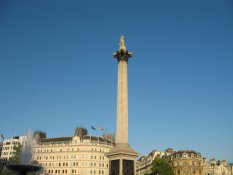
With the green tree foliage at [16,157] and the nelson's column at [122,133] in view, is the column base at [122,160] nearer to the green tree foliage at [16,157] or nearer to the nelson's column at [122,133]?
the nelson's column at [122,133]

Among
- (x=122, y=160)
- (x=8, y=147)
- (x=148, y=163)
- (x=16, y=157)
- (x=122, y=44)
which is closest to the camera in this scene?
(x=122, y=160)

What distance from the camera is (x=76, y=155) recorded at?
324 ft

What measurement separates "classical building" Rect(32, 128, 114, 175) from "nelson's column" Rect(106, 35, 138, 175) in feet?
209

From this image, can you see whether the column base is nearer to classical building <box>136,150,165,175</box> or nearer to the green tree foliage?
the green tree foliage

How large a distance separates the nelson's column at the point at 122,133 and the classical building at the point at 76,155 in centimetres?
6366

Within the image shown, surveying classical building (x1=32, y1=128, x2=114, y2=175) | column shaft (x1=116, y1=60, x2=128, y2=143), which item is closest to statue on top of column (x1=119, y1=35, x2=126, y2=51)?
column shaft (x1=116, y1=60, x2=128, y2=143)

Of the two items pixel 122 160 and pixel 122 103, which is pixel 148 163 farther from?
pixel 122 160

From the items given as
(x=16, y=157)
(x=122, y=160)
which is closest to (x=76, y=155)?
(x=16, y=157)

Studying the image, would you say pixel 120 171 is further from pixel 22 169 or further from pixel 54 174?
pixel 54 174

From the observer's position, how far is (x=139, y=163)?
12631 cm

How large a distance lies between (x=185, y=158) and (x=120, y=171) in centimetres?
5783

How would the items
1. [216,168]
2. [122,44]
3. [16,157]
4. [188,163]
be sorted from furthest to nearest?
[216,168], [188,163], [16,157], [122,44]

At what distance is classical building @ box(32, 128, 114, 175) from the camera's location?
321 ft

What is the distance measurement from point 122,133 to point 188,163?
56.4m
